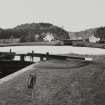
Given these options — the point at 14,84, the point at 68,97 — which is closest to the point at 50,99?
the point at 68,97

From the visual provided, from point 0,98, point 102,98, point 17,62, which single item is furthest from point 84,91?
point 17,62

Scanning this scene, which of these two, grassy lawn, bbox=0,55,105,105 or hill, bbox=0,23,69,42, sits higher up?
hill, bbox=0,23,69,42

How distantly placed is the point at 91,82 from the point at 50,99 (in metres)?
2.42

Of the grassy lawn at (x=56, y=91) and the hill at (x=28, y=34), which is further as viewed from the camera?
the hill at (x=28, y=34)

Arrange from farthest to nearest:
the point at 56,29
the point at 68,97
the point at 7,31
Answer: the point at 56,29 < the point at 7,31 < the point at 68,97

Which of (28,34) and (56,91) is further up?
(28,34)

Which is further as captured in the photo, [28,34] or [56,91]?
[28,34]

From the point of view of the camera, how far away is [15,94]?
6.71 m

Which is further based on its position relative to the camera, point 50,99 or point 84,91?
point 84,91

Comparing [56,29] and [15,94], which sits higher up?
[56,29]

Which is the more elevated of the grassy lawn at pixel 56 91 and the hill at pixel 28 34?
the hill at pixel 28 34

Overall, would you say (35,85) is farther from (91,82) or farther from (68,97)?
(91,82)

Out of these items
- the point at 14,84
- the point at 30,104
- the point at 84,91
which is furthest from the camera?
the point at 14,84

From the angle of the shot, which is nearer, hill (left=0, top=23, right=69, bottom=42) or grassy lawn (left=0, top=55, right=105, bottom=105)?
grassy lawn (left=0, top=55, right=105, bottom=105)
